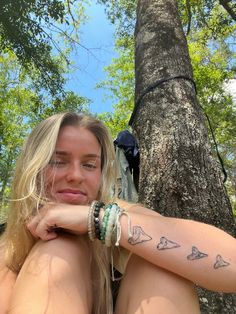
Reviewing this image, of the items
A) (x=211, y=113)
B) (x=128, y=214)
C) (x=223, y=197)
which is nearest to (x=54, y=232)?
(x=128, y=214)

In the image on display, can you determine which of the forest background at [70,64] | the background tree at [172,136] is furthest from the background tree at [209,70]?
the background tree at [172,136]

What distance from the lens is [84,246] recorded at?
4.98ft

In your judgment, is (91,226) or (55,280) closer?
(55,280)

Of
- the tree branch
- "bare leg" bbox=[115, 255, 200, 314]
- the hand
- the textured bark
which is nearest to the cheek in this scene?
the hand

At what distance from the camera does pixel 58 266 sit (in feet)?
4.44

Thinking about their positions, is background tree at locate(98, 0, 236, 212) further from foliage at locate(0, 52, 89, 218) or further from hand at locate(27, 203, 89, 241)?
hand at locate(27, 203, 89, 241)

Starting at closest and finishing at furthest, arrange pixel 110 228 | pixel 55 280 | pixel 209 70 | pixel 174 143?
pixel 55 280 → pixel 110 228 → pixel 174 143 → pixel 209 70

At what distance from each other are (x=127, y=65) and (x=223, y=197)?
554 inches

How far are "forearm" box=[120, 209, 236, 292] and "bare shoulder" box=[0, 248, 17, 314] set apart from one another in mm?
442

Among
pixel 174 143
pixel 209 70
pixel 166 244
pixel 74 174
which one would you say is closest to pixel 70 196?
pixel 74 174

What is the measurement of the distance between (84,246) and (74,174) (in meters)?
0.28

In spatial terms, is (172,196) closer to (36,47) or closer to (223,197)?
(223,197)

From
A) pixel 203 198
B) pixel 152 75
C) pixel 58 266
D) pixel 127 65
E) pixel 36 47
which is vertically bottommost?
pixel 58 266

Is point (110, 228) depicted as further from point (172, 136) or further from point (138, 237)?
point (172, 136)
